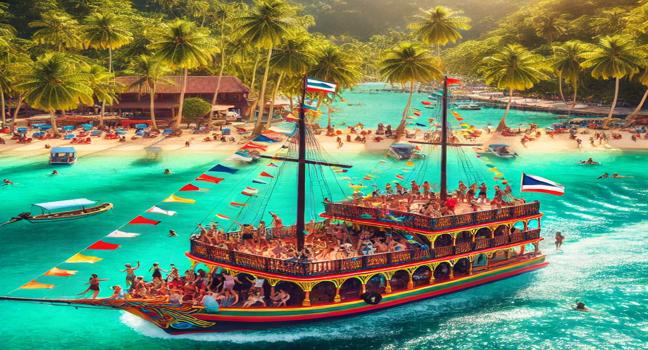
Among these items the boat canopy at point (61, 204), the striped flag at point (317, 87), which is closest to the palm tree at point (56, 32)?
the boat canopy at point (61, 204)

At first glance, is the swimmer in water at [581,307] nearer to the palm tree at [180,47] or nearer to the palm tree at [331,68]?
the palm tree at [331,68]

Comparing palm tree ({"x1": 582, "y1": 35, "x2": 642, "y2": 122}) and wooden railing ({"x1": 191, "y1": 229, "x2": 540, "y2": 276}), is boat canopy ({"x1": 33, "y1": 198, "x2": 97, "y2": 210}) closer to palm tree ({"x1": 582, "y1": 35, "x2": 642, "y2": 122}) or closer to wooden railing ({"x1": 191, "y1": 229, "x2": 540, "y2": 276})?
wooden railing ({"x1": 191, "y1": 229, "x2": 540, "y2": 276})

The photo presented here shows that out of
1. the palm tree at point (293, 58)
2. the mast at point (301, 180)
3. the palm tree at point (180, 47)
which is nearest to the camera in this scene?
the mast at point (301, 180)

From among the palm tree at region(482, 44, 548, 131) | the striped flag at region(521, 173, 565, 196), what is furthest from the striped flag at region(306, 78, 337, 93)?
the palm tree at region(482, 44, 548, 131)

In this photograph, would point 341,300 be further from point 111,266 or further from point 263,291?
point 111,266

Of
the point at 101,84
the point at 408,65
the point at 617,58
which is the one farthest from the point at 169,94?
the point at 617,58

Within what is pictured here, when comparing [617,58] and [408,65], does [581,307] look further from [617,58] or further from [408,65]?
[617,58]
